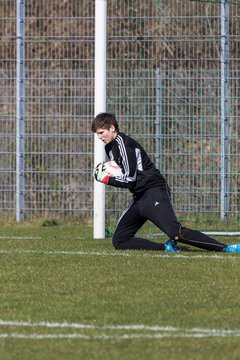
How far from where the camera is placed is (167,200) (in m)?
11.1

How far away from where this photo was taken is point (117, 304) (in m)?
7.32

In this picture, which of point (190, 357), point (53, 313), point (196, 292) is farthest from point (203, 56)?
point (190, 357)

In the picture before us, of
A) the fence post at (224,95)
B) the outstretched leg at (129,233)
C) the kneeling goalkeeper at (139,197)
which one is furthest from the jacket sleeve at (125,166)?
the fence post at (224,95)

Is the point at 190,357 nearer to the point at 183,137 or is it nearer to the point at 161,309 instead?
the point at 161,309

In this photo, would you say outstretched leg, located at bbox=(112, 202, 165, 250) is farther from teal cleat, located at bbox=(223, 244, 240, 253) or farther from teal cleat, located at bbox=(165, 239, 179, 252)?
teal cleat, located at bbox=(223, 244, 240, 253)

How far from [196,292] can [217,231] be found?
646 centimetres

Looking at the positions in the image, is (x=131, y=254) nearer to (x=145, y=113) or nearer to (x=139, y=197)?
(x=139, y=197)

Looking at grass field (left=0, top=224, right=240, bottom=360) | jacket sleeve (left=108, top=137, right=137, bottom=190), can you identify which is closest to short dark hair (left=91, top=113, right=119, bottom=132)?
jacket sleeve (left=108, top=137, right=137, bottom=190)

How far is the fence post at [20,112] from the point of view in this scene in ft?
54.0

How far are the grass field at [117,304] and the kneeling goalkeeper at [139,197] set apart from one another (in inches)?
8.3

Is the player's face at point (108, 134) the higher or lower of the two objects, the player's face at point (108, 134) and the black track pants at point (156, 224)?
the higher

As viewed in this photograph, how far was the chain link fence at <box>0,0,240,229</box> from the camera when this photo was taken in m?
15.4

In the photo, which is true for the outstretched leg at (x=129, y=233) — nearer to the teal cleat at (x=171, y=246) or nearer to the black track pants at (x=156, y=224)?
the black track pants at (x=156, y=224)

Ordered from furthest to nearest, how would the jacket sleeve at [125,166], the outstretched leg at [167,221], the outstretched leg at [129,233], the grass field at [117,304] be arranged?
the outstretched leg at [129,233], the jacket sleeve at [125,166], the outstretched leg at [167,221], the grass field at [117,304]
